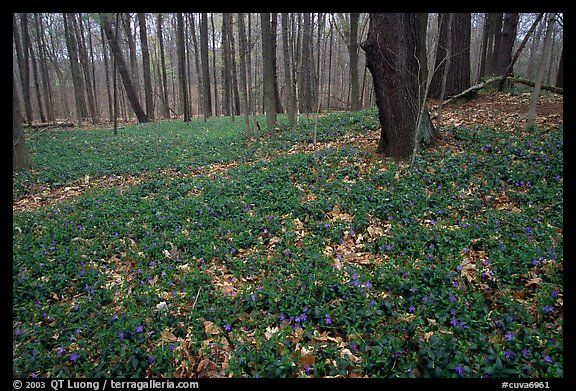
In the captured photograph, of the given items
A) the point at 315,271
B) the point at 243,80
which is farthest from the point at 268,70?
the point at 315,271

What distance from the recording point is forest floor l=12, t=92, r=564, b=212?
734 centimetres

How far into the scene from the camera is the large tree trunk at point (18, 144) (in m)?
9.14

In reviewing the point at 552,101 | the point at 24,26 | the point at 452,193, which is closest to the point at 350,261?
the point at 452,193

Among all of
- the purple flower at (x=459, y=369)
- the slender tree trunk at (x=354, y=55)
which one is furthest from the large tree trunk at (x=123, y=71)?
the purple flower at (x=459, y=369)

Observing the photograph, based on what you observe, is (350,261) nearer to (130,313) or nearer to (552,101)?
(130,313)

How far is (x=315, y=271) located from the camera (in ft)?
12.2

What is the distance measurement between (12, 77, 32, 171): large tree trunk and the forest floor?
2374mm

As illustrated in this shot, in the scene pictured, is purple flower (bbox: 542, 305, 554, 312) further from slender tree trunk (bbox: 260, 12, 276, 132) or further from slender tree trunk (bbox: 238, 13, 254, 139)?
slender tree trunk (bbox: 260, 12, 276, 132)

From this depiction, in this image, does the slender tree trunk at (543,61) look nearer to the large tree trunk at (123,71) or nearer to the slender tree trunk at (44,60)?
the large tree trunk at (123,71)

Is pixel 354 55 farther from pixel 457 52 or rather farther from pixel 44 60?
pixel 44 60

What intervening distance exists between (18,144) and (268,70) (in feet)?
27.1

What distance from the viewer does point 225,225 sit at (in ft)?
16.5

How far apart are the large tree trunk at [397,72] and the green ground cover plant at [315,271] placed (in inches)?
22.6
